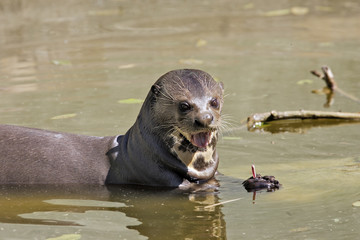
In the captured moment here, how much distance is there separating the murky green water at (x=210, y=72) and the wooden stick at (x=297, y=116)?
0.50 ft

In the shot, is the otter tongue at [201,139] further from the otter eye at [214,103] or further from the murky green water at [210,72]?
the murky green water at [210,72]

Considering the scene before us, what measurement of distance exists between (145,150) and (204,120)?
701 mm

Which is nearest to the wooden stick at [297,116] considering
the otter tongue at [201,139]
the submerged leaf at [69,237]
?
the otter tongue at [201,139]

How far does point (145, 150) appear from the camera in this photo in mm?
6641

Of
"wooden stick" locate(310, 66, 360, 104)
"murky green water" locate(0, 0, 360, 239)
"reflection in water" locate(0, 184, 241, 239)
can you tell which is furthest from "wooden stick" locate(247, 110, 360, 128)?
"reflection in water" locate(0, 184, 241, 239)

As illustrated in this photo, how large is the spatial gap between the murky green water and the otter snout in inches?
22.5

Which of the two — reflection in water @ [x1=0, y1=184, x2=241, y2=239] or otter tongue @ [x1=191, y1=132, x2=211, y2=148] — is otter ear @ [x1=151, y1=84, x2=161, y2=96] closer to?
otter tongue @ [x1=191, y1=132, x2=211, y2=148]

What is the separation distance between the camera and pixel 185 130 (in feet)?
21.0

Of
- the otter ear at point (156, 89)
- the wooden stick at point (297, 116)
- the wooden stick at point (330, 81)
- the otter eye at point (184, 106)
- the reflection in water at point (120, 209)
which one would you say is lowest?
the reflection in water at point (120, 209)

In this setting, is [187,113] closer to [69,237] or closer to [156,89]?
[156,89]

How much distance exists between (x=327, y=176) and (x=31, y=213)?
Answer: 233cm

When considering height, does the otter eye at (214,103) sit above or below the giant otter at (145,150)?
above

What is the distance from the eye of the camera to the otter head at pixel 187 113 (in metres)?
6.45

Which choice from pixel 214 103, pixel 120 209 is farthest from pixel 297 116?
pixel 120 209
